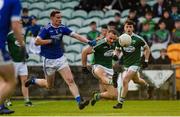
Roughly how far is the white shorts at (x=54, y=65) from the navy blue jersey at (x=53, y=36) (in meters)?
0.11

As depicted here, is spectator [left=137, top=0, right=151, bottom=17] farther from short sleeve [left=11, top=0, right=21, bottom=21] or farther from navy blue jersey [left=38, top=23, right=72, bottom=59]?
short sleeve [left=11, top=0, right=21, bottom=21]

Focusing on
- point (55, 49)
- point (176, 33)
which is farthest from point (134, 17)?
point (55, 49)

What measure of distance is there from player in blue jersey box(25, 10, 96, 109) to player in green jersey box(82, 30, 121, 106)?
88 cm

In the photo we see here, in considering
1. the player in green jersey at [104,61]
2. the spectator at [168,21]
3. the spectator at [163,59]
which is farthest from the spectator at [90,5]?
the player in green jersey at [104,61]

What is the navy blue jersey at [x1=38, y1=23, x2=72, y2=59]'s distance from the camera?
17875mm

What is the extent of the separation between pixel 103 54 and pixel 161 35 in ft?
21.6

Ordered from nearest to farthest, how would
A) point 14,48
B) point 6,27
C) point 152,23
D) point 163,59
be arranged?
point 6,27 → point 14,48 → point 163,59 → point 152,23

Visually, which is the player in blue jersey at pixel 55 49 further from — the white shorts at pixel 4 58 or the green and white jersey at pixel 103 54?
the white shorts at pixel 4 58

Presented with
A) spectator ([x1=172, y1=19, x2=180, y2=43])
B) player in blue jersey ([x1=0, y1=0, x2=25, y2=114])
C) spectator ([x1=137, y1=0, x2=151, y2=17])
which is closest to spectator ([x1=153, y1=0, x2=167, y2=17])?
spectator ([x1=137, y1=0, x2=151, y2=17])

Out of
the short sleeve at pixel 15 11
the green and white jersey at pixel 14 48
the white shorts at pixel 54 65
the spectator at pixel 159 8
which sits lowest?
the white shorts at pixel 54 65

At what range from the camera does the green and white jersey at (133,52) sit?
18908 mm

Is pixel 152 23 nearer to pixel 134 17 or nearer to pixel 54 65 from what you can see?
pixel 134 17

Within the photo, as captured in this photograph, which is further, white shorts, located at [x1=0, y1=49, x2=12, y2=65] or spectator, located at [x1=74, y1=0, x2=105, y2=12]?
spectator, located at [x1=74, y1=0, x2=105, y2=12]

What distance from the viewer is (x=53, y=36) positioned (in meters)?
17.9
